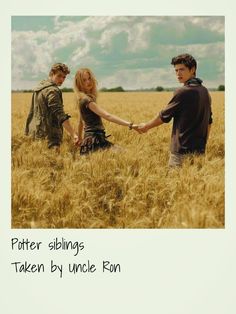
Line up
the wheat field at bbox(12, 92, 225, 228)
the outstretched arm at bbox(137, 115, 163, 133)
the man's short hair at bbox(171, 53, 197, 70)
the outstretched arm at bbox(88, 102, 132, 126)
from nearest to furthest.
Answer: the wheat field at bbox(12, 92, 225, 228), the man's short hair at bbox(171, 53, 197, 70), the outstretched arm at bbox(137, 115, 163, 133), the outstretched arm at bbox(88, 102, 132, 126)

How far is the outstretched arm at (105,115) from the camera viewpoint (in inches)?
214

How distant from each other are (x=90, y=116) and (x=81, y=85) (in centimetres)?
34

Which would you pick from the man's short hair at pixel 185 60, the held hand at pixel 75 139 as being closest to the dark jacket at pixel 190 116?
the man's short hair at pixel 185 60

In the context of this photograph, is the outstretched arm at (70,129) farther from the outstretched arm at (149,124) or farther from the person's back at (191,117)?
the person's back at (191,117)

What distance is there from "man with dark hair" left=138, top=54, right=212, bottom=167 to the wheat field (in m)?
0.08

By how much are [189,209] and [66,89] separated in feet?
5.95

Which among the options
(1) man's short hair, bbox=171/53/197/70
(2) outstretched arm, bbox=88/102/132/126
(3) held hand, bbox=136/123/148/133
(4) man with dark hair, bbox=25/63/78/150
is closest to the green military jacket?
(4) man with dark hair, bbox=25/63/78/150

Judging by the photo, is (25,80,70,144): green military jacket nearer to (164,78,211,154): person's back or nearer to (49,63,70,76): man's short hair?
(49,63,70,76): man's short hair

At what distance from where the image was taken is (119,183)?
4.93 m

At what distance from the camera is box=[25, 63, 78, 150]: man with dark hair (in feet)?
17.6

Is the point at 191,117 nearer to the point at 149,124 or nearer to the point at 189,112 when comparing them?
the point at 189,112
